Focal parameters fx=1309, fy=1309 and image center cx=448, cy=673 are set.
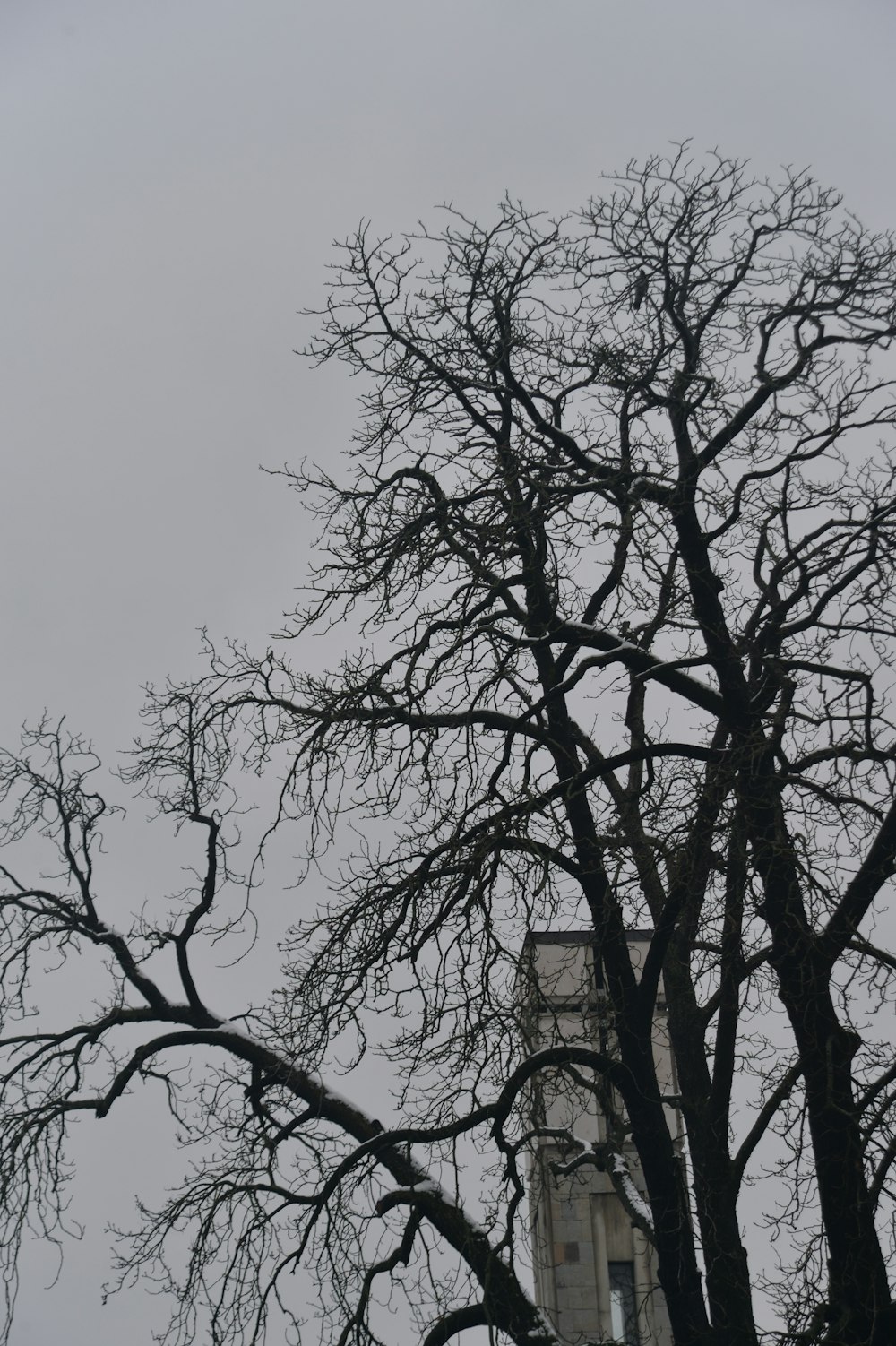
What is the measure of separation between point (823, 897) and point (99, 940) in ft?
21.8

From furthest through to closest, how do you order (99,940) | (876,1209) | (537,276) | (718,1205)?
1. (99,940)
2. (537,276)
3. (718,1205)
4. (876,1209)

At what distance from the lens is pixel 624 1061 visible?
30.6 ft

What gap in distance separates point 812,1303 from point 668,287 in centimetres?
708

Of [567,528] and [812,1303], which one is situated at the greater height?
[567,528]

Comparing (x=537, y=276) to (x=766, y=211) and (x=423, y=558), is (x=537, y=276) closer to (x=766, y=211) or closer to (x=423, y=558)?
(x=766, y=211)

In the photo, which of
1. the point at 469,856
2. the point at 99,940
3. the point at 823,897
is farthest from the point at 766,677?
the point at 99,940

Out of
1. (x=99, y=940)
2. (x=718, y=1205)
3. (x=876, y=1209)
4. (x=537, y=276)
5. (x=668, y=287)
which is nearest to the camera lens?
(x=876, y=1209)

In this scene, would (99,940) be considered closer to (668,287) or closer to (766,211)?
(668,287)

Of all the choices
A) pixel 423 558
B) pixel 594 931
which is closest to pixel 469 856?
pixel 594 931

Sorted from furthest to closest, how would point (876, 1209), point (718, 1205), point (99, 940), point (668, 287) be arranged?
1. point (99, 940)
2. point (668, 287)
3. point (718, 1205)
4. point (876, 1209)

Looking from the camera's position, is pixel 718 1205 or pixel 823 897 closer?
pixel 823 897

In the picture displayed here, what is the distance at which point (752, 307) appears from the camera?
994 centimetres

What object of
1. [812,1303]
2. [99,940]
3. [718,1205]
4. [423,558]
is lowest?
[812,1303]

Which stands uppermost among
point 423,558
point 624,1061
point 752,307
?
point 752,307
